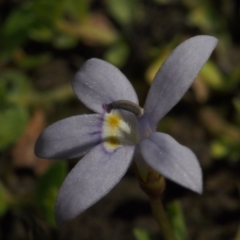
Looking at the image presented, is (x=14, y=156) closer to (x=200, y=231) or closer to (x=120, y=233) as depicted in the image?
(x=120, y=233)

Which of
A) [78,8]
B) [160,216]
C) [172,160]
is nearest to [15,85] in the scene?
[78,8]

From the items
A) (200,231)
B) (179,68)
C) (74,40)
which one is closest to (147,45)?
(74,40)

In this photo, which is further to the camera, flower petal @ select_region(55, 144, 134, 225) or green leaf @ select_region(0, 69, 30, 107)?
green leaf @ select_region(0, 69, 30, 107)

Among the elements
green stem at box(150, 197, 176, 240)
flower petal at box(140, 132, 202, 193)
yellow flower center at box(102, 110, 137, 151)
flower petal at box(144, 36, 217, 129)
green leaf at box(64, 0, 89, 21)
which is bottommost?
green stem at box(150, 197, 176, 240)

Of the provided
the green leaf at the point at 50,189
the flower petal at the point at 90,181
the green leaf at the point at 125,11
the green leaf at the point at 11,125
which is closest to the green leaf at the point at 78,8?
the green leaf at the point at 125,11

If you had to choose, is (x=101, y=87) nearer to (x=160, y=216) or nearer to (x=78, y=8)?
(x=160, y=216)

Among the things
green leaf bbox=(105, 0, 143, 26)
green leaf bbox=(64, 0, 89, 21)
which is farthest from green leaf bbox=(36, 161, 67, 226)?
green leaf bbox=(105, 0, 143, 26)

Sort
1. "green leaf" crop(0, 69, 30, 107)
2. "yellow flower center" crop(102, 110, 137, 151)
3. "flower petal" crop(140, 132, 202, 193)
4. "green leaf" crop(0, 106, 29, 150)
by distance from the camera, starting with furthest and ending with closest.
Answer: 1. "green leaf" crop(0, 69, 30, 107)
2. "green leaf" crop(0, 106, 29, 150)
3. "yellow flower center" crop(102, 110, 137, 151)
4. "flower petal" crop(140, 132, 202, 193)

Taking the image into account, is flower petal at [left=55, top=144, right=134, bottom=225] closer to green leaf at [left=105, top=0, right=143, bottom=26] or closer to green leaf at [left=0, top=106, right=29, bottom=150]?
green leaf at [left=0, top=106, right=29, bottom=150]
